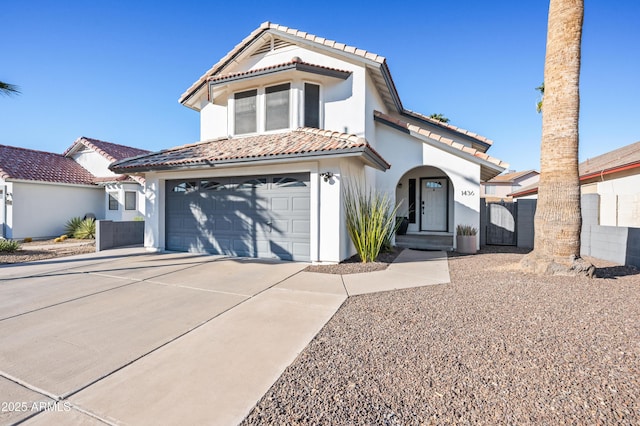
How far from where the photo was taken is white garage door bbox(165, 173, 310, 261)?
882 centimetres

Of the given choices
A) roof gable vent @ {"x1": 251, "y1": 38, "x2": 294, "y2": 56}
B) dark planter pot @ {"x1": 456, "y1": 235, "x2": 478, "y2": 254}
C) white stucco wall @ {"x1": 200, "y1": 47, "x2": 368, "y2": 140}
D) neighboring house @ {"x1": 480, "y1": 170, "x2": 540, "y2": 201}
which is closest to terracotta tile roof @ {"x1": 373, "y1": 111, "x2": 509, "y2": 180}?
white stucco wall @ {"x1": 200, "y1": 47, "x2": 368, "y2": 140}

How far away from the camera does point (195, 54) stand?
14.6 metres

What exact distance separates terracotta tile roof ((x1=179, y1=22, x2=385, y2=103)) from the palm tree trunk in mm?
4989

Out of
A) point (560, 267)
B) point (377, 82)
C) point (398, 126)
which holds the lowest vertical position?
point (560, 267)

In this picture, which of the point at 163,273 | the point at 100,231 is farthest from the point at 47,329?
the point at 100,231

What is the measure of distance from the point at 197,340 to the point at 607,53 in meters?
16.0

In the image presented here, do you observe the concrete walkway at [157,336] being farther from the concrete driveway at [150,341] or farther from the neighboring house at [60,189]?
the neighboring house at [60,189]

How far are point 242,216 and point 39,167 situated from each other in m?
17.4

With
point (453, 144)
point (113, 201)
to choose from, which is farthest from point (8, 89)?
point (453, 144)

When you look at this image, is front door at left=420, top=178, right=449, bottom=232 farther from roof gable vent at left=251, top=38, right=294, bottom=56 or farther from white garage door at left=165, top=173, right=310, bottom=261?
roof gable vent at left=251, top=38, right=294, bottom=56

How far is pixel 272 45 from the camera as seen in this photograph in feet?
38.1

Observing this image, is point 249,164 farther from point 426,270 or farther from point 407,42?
point 407,42

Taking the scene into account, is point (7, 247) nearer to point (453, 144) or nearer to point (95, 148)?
point (95, 148)

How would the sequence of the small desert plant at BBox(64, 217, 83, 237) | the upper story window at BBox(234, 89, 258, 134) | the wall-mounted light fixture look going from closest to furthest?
1. the wall-mounted light fixture
2. the upper story window at BBox(234, 89, 258, 134)
3. the small desert plant at BBox(64, 217, 83, 237)
